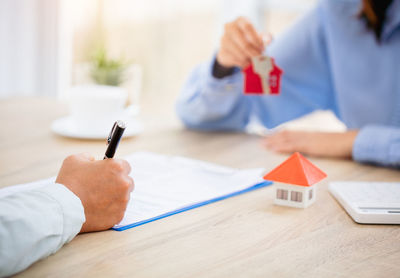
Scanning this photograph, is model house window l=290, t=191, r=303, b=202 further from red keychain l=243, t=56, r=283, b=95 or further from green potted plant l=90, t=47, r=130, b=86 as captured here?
green potted plant l=90, t=47, r=130, b=86

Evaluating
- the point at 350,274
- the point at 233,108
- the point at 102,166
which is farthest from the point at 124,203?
the point at 233,108

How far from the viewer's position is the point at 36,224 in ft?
1.66

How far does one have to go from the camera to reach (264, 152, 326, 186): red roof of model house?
0.72m

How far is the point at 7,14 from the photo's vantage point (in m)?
2.95

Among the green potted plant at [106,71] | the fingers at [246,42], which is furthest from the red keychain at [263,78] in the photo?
the green potted plant at [106,71]

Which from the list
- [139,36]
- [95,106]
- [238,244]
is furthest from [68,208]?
[139,36]

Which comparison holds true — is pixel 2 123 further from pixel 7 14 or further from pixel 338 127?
pixel 338 127

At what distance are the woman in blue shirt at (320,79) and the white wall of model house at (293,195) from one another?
1.19 ft

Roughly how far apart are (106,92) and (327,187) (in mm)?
590

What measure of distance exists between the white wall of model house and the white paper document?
3.2 inches

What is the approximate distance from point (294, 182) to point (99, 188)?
30cm

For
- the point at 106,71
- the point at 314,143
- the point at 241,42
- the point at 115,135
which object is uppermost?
the point at 241,42

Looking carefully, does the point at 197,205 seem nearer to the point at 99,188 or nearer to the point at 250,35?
the point at 99,188

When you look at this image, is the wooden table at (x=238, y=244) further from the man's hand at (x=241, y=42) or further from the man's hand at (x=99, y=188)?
the man's hand at (x=241, y=42)
